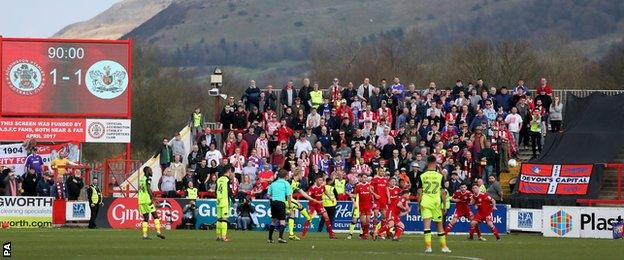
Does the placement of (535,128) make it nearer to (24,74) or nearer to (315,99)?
(315,99)

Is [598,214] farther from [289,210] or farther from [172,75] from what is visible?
[172,75]

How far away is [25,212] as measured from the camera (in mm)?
48906

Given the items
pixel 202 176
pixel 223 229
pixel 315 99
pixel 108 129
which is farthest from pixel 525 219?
pixel 108 129

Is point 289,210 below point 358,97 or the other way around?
below

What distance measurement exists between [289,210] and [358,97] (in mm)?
15546

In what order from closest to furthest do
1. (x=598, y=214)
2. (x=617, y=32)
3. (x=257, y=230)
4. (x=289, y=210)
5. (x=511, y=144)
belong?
(x=289, y=210) → (x=598, y=214) → (x=257, y=230) → (x=511, y=144) → (x=617, y=32)

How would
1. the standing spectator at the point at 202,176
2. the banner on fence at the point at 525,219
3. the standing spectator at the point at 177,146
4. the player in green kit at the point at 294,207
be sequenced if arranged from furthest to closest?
the standing spectator at the point at 177,146 < the standing spectator at the point at 202,176 < the banner on fence at the point at 525,219 < the player in green kit at the point at 294,207

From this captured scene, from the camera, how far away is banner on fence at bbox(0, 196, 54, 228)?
48781mm

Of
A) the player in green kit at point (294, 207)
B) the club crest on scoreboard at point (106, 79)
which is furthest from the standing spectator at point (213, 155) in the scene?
the player in green kit at point (294, 207)

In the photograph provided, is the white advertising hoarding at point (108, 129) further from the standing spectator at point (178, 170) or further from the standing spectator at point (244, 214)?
the standing spectator at point (244, 214)

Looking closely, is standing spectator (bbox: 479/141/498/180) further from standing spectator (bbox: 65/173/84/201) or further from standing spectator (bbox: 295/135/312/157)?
standing spectator (bbox: 65/173/84/201)

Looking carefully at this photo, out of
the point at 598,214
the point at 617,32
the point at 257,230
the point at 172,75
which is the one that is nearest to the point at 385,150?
the point at 257,230

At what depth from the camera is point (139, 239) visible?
38875 millimetres

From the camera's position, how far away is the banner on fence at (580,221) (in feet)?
142
